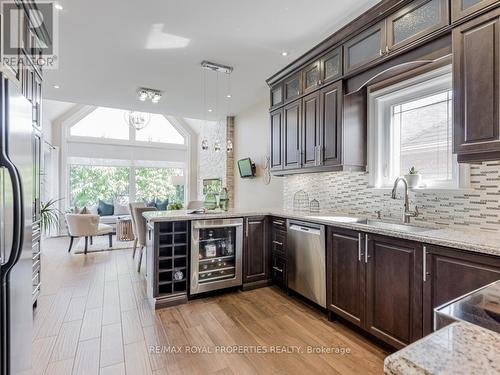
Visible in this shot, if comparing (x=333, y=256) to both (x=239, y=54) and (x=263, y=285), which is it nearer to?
(x=263, y=285)

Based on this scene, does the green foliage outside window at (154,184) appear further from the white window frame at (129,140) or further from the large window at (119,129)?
the large window at (119,129)

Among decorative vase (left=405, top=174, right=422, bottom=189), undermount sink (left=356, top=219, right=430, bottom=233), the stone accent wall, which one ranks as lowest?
undermount sink (left=356, top=219, right=430, bottom=233)

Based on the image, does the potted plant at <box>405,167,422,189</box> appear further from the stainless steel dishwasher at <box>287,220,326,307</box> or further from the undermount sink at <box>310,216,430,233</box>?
the stainless steel dishwasher at <box>287,220,326,307</box>

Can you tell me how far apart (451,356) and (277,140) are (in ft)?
11.4

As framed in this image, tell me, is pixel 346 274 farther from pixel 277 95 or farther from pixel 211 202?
pixel 277 95

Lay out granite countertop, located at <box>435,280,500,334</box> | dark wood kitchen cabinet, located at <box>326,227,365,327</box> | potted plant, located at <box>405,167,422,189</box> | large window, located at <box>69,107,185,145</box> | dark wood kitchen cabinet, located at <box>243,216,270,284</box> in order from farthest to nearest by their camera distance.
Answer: large window, located at <box>69,107,185,145</box>
dark wood kitchen cabinet, located at <box>243,216,270,284</box>
potted plant, located at <box>405,167,422,189</box>
dark wood kitchen cabinet, located at <box>326,227,365,327</box>
granite countertop, located at <box>435,280,500,334</box>

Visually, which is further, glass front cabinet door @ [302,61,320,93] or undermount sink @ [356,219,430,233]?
glass front cabinet door @ [302,61,320,93]

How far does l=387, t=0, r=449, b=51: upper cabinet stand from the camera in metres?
1.91

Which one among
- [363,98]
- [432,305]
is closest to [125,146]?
[363,98]

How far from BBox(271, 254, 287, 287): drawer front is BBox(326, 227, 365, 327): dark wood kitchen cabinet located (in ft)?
2.31

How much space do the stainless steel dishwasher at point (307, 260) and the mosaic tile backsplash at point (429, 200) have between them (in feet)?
2.20

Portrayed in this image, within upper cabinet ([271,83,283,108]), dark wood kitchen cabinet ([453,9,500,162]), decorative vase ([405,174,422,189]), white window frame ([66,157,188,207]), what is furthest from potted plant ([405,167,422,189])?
white window frame ([66,157,188,207])

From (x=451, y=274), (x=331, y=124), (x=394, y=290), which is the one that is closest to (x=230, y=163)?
Result: (x=331, y=124)

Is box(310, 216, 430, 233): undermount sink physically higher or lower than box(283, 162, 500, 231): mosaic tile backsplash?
lower
